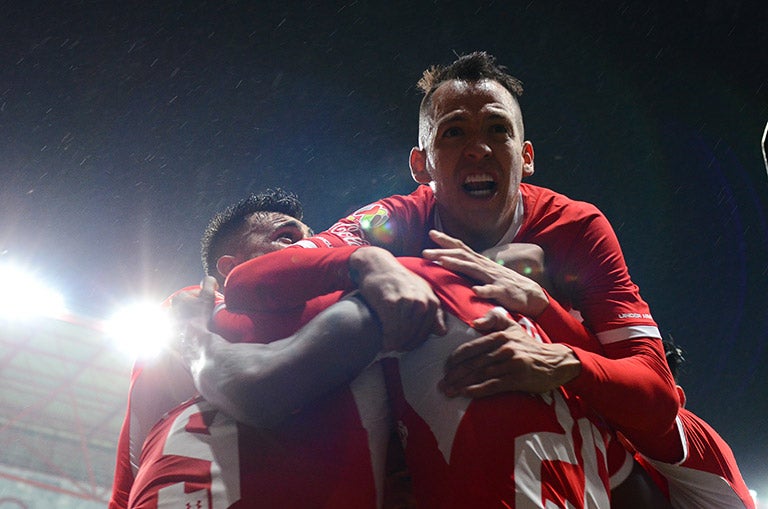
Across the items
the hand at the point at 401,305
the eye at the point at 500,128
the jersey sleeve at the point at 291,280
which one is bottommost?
the hand at the point at 401,305

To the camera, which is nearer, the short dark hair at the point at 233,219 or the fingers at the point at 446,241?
the fingers at the point at 446,241

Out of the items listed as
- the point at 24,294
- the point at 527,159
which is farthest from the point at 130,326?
the point at 527,159

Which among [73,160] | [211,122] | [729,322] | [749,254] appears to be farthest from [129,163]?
[729,322]

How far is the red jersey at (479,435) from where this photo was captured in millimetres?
997

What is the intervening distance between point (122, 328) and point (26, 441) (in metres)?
4.66

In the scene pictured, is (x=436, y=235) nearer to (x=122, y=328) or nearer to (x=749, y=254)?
(x=749, y=254)

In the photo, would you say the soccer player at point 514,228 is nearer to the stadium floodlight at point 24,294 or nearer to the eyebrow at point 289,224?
the eyebrow at point 289,224

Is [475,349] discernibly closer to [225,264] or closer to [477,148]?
[477,148]

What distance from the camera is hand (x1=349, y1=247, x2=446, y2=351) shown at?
1.14 meters

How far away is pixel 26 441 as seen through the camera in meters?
12.1

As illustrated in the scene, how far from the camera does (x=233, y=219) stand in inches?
111

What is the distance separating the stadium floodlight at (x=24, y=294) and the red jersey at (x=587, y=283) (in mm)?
8922

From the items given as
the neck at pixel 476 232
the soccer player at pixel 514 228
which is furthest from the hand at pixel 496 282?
the neck at pixel 476 232

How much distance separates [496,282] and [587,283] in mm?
372
